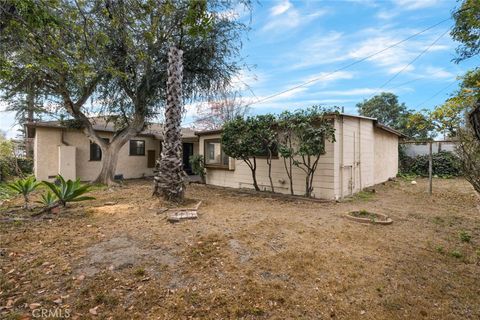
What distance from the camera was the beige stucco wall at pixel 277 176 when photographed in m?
7.48

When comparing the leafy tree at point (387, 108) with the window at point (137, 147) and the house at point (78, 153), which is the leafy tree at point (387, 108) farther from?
the window at point (137, 147)

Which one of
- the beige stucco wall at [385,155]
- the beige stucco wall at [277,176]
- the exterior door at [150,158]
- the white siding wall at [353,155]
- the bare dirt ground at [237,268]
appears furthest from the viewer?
the exterior door at [150,158]

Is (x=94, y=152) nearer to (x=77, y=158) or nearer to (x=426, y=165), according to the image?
(x=77, y=158)

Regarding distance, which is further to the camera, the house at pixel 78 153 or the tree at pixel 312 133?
the house at pixel 78 153

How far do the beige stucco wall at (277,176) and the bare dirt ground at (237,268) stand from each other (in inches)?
96.7

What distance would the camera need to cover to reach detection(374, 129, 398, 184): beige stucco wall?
10988 millimetres

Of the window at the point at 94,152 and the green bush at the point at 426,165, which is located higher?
the window at the point at 94,152

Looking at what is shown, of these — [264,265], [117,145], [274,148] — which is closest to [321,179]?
[274,148]

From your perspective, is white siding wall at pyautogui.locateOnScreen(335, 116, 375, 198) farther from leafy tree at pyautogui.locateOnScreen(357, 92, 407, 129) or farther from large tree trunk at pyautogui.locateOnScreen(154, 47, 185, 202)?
leafy tree at pyautogui.locateOnScreen(357, 92, 407, 129)

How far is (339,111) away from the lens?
7062 mm

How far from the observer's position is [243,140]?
8164mm

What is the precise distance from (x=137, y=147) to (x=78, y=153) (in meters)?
2.98

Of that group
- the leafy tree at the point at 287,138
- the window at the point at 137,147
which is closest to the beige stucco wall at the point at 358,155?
the leafy tree at the point at 287,138

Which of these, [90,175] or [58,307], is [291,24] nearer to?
[58,307]
